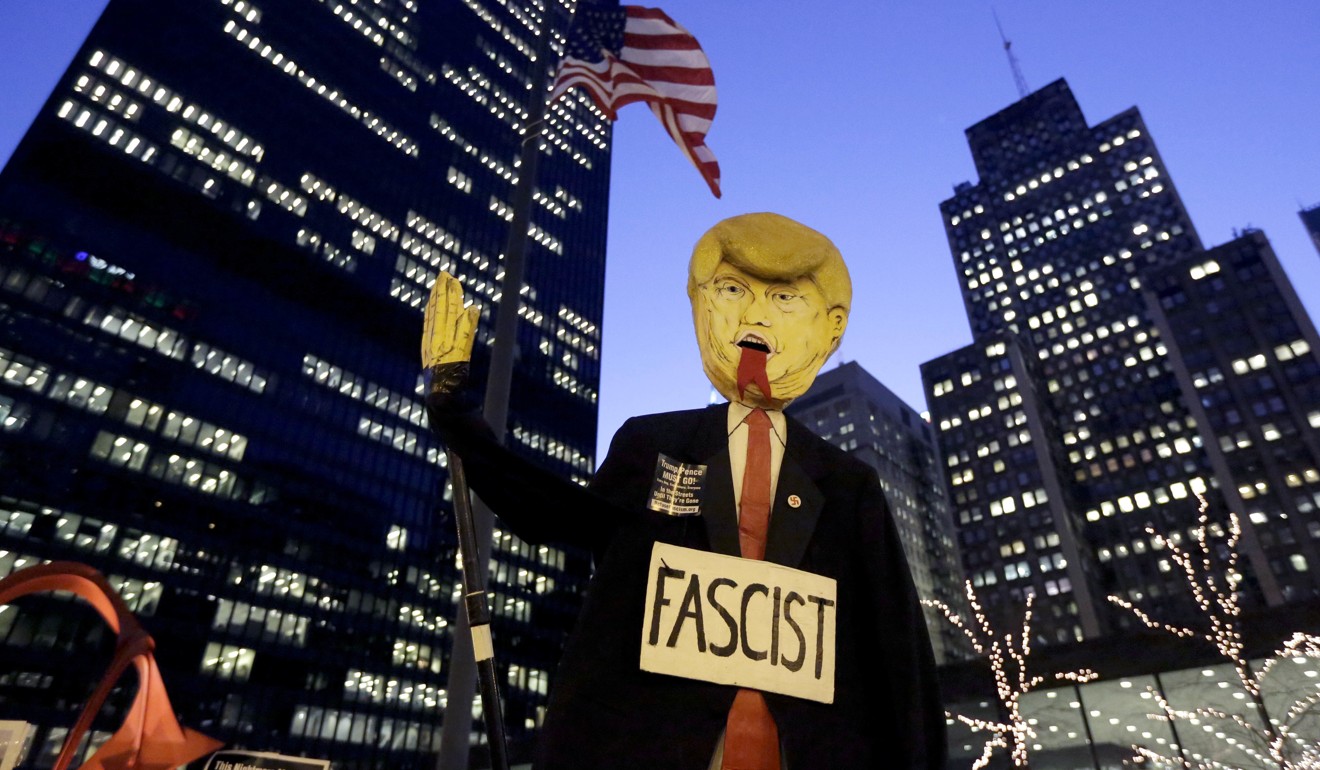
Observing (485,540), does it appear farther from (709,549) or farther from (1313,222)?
(1313,222)

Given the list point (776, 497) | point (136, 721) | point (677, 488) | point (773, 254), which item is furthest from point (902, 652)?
point (136, 721)

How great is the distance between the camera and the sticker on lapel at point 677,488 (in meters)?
3.11

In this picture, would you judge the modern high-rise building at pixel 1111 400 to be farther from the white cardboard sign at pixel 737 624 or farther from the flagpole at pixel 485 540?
the white cardboard sign at pixel 737 624

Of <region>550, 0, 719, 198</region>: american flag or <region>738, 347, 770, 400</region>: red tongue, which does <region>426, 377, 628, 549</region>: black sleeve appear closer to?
<region>738, 347, 770, 400</region>: red tongue

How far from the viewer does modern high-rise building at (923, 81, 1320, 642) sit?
A: 69.8 meters

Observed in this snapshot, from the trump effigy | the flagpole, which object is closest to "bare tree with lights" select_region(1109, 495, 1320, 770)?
the flagpole

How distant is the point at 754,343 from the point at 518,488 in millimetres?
1286

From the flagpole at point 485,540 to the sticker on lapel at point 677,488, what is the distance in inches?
26.2

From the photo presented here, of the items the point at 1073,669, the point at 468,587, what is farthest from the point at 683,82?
the point at 1073,669

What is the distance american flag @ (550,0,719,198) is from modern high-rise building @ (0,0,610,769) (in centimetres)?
3982

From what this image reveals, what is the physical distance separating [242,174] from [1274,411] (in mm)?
90346

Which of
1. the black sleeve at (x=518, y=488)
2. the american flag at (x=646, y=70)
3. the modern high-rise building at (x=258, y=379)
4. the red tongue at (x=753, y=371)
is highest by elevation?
the modern high-rise building at (x=258, y=379)

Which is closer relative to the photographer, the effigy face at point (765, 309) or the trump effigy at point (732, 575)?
the trump effigy at point (732, 575)

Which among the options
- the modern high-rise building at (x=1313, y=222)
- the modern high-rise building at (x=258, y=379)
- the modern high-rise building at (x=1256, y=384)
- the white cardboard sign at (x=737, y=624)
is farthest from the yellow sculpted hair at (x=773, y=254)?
the modern high-rise building at (x=1313, y=222)
